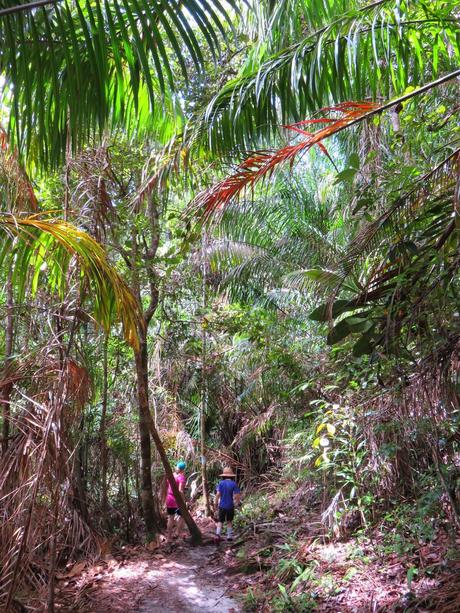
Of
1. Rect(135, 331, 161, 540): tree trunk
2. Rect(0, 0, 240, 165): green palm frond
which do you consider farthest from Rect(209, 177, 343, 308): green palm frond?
Rect(0, 0, 240, 165): green palm frond

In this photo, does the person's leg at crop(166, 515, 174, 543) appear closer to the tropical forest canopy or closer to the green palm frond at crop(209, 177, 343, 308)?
the tropical forest canopy

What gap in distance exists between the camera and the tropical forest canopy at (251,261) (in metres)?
3.04

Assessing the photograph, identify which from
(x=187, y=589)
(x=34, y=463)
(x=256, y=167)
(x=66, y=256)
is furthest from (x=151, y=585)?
(x=256, y=167)

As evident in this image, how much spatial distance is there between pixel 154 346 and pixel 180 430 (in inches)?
72.6

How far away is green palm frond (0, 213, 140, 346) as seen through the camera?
3.47 metres

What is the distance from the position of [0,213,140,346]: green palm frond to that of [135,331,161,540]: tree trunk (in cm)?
398

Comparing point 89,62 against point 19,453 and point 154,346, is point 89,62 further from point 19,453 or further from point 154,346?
point 154,346

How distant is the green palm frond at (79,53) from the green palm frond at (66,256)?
48cm

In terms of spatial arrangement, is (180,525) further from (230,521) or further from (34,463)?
(34,463)

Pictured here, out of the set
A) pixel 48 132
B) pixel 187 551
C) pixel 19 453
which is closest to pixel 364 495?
pixel 187 551

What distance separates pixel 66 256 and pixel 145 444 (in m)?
5.18

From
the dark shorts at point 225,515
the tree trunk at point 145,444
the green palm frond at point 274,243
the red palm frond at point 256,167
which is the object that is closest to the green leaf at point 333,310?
the red palm frond at point 256,167

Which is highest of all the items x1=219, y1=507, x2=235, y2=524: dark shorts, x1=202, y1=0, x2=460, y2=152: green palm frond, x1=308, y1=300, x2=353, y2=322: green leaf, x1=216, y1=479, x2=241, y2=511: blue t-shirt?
x1=202, y1=0, x2=460, y2=152: green palm frond

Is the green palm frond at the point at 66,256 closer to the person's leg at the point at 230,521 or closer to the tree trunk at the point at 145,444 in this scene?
the tree trunk at the point at 145,444
